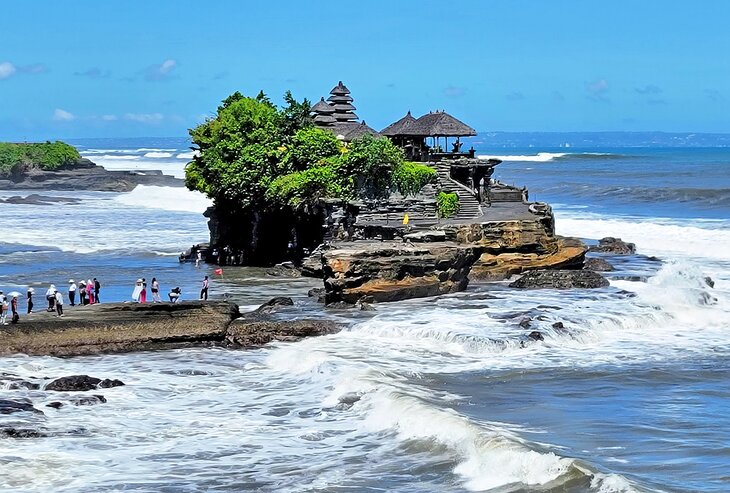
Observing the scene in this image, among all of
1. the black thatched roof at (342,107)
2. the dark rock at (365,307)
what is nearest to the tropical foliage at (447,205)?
the dark rock at (365,307)

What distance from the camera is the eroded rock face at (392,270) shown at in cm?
3178

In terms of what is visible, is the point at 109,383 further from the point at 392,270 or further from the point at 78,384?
the point at 392,270

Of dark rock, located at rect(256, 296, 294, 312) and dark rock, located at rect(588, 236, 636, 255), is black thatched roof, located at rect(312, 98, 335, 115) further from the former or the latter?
dark rock, located at rect(256, 296, 294, 312)

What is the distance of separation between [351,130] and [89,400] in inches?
1141

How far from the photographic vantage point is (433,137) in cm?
4844

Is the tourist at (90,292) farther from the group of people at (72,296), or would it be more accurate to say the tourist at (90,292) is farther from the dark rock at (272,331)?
the dark rock at (272,331)

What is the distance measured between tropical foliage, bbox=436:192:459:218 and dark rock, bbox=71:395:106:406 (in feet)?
71.1

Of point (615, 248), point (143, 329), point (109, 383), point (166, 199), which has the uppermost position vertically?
point (166, 199)

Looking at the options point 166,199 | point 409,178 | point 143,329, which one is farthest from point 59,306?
point 166,199

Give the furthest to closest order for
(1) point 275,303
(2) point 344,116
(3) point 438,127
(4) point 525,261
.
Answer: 1. (2) point 344,116
2. (3) point 438,127
3. (4) point 525,261
4. (1) point 275,303

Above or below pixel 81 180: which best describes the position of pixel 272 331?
below

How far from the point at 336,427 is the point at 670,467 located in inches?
235

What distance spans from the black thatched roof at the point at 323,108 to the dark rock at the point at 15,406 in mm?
31211

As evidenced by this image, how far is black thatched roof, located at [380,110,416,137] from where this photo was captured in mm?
48338
